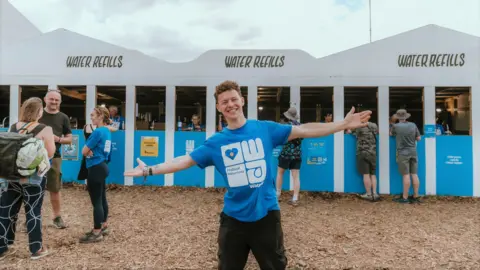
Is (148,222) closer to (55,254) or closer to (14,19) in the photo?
(55,254)

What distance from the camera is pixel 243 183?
1.79 m

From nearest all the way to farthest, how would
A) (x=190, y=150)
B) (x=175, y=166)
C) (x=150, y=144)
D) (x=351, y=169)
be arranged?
(x=175, y=166)
(x=351, y=169)
(x=190, y=150)
(x=150, y=144)

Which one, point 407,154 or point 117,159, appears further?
point 117,159

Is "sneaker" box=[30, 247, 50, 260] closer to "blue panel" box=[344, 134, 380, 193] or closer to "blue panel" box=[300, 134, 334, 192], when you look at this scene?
"blue panel" box=[300, 134, 334, 192]

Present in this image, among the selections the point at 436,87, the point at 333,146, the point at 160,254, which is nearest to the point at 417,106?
the point at 436,87

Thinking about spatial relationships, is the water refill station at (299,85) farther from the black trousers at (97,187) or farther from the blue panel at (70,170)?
the black trousers at (97,187)

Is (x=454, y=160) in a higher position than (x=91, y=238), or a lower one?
higher

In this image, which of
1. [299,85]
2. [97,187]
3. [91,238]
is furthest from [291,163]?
[91,238]

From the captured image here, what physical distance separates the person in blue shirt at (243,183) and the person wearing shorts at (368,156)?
450cm

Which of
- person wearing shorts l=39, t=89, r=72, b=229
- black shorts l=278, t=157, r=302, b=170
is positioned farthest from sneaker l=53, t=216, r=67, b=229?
black shorts l=278, t=157, r=302, b=170

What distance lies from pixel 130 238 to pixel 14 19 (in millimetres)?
9780

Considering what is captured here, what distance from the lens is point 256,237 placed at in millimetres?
1775

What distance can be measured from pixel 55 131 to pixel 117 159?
10.0 ft

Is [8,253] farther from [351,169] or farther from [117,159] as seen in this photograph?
[351,169]
